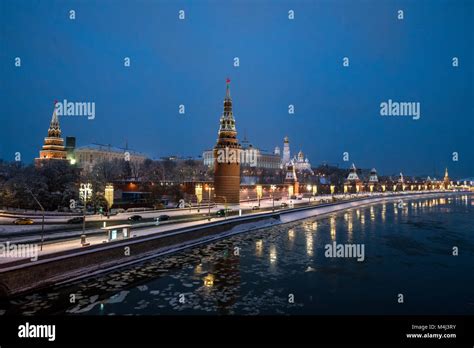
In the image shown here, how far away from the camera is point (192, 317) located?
1492 cm

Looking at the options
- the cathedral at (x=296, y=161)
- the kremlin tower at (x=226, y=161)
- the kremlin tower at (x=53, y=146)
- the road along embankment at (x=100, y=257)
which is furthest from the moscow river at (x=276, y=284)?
the cathedral at (x=296, y=161)

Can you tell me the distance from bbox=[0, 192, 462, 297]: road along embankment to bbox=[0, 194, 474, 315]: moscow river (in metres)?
0.70

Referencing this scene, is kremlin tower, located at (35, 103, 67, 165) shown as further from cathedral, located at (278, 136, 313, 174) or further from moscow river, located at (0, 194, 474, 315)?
cathedral, located at (278, 136, 313, 174)

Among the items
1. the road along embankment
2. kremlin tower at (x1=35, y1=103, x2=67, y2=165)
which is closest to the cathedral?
kremlin tower at (x1=35, y1=103, x2=67, y2=165)

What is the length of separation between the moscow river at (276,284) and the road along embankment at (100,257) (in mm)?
703

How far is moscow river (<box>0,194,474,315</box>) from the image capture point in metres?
16.0

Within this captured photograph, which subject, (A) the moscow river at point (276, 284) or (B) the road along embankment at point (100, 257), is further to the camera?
(B) the road along embankment at point (100, 257)

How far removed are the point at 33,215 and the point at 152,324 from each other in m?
29.2

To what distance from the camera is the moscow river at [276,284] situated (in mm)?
16047

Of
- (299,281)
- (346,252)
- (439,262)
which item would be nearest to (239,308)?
(299,281)

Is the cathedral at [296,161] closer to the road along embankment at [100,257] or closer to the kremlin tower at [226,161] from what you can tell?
the kremlin tower at [226,161]

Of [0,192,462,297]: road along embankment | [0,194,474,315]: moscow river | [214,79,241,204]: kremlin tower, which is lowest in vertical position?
[0,194,474,315]: moscow river

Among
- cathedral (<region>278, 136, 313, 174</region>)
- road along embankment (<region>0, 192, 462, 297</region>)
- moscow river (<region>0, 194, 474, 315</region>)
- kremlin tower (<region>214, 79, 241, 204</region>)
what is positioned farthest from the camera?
cathedral (<region>278, 136, 313, 174</region>)

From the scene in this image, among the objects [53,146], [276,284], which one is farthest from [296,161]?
[276,284]
